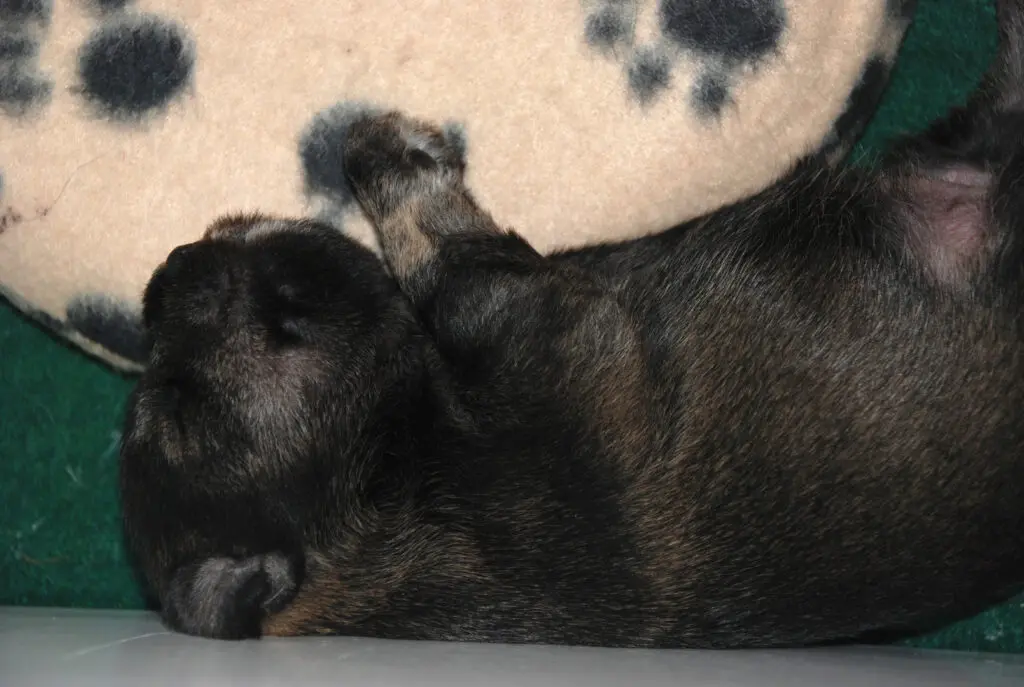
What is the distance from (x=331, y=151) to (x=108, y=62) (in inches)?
25.1

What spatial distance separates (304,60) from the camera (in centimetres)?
331

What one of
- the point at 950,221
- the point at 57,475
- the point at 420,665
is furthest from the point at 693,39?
the point at 57,475

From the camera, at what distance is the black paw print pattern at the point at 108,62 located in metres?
3.29

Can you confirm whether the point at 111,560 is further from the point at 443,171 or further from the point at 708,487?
the point at 708,487

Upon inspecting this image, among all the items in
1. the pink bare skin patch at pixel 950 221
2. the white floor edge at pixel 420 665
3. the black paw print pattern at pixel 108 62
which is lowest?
the white floor edge at pixel 420 665

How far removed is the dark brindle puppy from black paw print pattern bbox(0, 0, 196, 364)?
1.81 ft

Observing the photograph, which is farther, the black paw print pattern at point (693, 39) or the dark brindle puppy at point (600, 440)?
the black paw print pattern at point (693, 39)

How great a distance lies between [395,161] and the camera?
322cm

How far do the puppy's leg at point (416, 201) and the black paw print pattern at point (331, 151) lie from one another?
40 millimetres

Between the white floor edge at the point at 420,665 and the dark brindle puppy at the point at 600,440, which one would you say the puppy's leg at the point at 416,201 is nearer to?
the dark brindle puppy at the point at 600,440

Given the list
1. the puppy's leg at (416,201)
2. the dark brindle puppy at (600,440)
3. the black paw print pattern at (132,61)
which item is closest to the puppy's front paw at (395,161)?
the puppy's leg at (416,201)

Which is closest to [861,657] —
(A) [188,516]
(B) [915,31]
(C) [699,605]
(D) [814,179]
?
(C) [699,605]

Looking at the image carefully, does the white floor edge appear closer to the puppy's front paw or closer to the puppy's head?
the puppy's head

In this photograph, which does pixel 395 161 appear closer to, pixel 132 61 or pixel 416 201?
pixel 416 201
